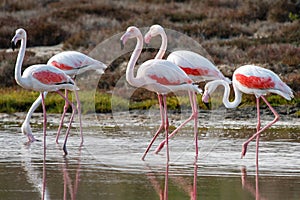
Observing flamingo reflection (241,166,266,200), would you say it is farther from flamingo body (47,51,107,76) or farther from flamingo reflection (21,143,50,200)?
flamingo body (47,51,107,76)

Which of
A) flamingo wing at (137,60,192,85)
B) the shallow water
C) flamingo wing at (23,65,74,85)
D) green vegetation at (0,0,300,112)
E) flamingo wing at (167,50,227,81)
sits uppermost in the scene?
flamingo wing at (137,60,192,85)

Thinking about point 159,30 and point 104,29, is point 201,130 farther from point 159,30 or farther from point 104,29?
point 104,29

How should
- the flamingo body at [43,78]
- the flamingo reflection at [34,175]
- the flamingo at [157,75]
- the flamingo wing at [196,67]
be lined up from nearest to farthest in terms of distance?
the flamingo reflection at [34,175] → the flamingo at [157,75] → the flamingo body at [43,78] → the flamingo wing at [196,67]

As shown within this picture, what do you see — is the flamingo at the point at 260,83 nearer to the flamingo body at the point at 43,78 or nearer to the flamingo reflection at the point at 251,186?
the flamingo reflection at the point at 251,186

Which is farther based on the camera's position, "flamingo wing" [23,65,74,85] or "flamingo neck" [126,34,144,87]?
"flamingo wing" [23,65,74,85]

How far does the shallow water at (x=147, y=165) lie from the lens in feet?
26.6

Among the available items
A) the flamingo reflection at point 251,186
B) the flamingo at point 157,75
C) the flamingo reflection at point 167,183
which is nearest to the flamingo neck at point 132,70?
the flamingo at point 157,75

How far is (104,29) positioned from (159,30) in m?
13.9

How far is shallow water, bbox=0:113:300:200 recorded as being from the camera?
26.6 feet

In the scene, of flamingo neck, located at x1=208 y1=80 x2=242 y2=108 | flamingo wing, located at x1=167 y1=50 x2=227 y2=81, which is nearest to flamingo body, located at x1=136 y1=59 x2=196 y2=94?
flamingo wing, located at x1=167 y1=50 x2=227 y2=81

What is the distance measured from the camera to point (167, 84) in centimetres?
1104

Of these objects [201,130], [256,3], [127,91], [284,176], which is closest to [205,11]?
[256,3]

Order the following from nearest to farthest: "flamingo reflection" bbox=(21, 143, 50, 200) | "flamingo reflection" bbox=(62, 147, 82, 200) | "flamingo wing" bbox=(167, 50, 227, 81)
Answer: "flamingo reflection" bbox=(62, 147, 82, 200) → "flamingo reflection" bbox=(21, 143, 50, 200) → "flamingo wing" bbox=(167, 50, 227, 81)

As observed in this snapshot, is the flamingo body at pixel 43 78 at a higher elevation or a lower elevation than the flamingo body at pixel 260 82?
lower
